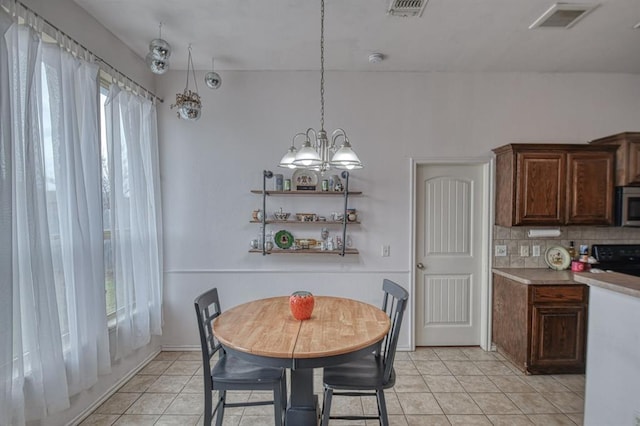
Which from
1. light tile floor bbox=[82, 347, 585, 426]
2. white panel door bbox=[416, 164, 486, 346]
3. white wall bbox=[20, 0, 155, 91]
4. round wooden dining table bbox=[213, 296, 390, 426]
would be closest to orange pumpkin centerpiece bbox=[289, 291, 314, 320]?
round wooden dining table bbox=[213, 296, 390, 426]

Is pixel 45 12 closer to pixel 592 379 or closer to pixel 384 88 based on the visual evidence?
pixel 384 88

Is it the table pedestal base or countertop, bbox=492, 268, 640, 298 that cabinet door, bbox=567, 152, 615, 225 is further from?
the table pedestal base

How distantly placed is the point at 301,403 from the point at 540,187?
298 cm

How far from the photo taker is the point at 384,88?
3.48 meters

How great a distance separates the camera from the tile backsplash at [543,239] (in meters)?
3.48

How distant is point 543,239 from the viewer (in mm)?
3479

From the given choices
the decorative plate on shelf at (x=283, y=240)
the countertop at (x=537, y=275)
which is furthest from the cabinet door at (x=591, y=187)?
the decorative plate on shelf at (x=283, y=240)

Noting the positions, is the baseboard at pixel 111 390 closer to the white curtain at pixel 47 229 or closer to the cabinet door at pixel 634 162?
the white curtain at pixel 47 229

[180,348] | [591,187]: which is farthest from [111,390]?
[591,187]

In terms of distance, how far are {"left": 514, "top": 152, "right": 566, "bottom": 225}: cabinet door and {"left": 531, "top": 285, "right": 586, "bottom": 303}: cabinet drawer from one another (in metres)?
0.65

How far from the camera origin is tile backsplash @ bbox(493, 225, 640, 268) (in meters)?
3.48

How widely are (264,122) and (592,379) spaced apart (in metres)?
3.37

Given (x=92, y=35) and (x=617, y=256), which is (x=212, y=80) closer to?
(x=92, y=35)

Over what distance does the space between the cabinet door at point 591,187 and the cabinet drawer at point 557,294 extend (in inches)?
29.2
